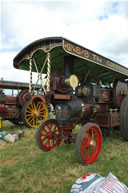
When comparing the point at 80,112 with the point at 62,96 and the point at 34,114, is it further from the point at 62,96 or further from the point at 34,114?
the point at 34,114

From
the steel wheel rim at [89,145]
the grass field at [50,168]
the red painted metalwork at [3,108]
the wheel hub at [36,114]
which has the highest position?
the red painted metalwork at [3,108]

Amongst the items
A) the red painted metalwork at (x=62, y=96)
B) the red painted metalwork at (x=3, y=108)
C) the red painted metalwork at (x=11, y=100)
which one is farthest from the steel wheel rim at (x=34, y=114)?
the red painted metalwork at (x=62, y=96)

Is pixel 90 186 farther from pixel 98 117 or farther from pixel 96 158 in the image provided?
pixel 98 117

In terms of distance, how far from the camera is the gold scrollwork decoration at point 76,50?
267 centimetres

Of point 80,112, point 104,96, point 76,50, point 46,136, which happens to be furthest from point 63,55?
point 46,136

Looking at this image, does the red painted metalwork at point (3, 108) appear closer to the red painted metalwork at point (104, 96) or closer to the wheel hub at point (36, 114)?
the wheel hub at point (36, 114)

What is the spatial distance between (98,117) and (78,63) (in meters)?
1.43

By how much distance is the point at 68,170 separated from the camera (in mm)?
2590

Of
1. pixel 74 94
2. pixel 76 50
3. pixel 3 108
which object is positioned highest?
pixel 76 50

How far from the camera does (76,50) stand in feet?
9.30

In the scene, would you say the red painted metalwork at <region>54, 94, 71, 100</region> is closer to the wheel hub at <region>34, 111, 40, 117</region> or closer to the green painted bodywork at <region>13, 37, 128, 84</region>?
the green painted bodywork at <region>13, 37, 128, 84</region>

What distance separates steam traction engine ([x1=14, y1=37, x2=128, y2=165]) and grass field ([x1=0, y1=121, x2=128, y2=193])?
0.77ft

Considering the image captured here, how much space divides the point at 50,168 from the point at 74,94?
1667mm

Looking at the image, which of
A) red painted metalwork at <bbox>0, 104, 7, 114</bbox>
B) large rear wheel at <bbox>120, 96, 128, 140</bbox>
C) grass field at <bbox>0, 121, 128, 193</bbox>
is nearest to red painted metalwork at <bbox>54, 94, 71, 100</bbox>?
grass field at <bbox>0, 121, 128, 193</bbox>
